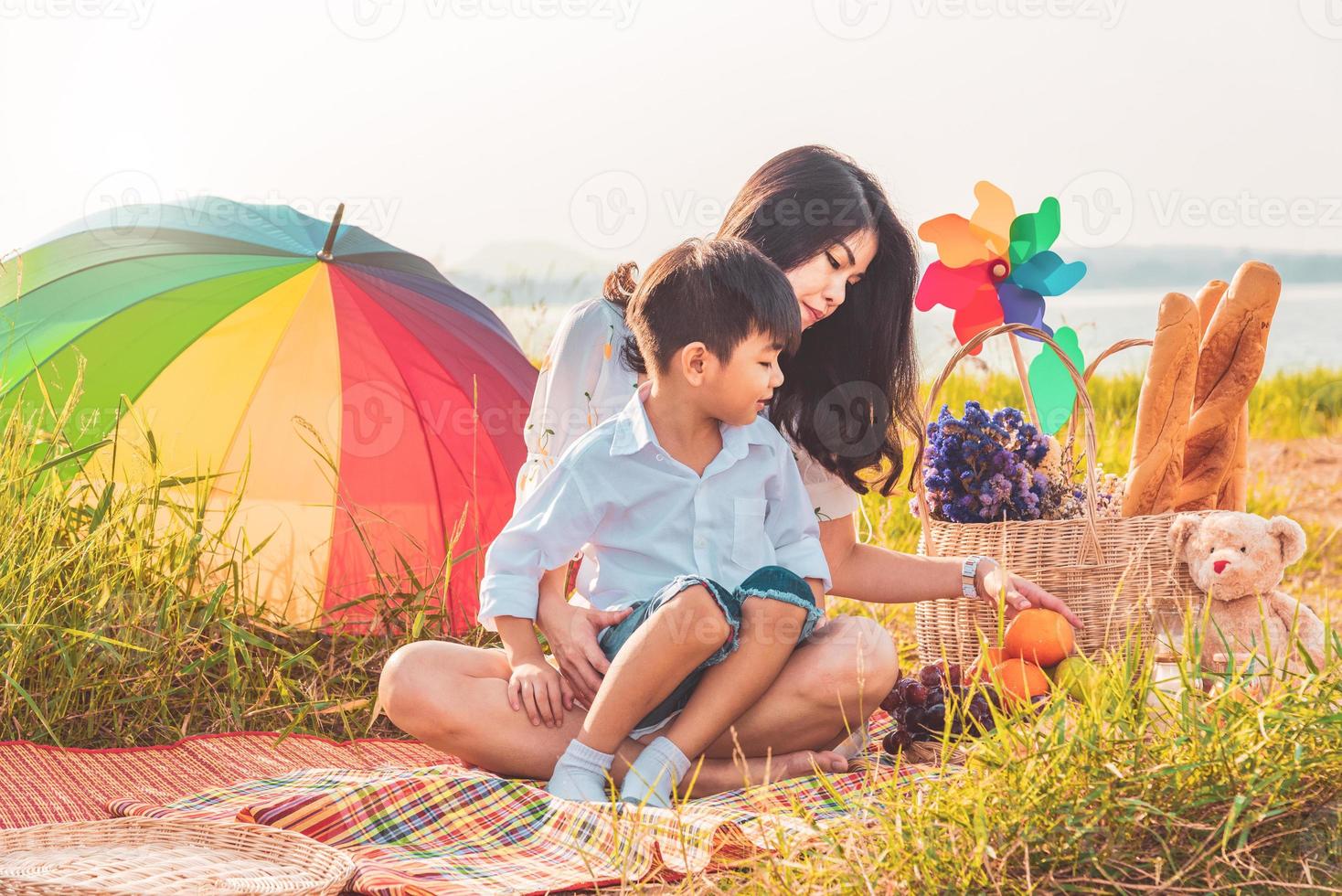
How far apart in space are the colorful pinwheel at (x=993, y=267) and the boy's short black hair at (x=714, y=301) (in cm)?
100

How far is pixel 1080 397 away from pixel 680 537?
115 centimetres

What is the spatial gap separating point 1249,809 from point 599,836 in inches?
36.8

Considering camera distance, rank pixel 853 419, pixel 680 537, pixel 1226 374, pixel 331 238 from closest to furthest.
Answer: pixel 680 537, pixel 853 419, pixel 1226 374, pixel 331 238

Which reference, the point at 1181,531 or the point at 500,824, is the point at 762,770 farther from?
the point at 1181,531

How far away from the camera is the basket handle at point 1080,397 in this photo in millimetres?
2938

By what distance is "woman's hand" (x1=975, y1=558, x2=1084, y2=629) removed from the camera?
9.09ft

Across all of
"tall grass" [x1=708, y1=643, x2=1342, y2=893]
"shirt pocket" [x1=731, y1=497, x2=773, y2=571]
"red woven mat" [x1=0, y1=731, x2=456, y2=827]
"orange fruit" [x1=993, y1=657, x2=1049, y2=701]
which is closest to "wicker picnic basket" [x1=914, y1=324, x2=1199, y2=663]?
"orange fruit" [x1=993, y1=657, x2=1049, y2=701]

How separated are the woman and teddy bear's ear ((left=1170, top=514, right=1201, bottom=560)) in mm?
470

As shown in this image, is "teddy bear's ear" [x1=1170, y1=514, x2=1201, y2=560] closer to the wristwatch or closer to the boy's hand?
the wristwatch

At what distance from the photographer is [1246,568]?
2965 mm

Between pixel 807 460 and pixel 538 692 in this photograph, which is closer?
pixel 538 692

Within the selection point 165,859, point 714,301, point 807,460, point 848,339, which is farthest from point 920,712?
point 165,859

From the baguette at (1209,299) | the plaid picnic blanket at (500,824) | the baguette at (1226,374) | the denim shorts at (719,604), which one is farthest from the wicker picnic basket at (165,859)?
the baguette at (1209,299)

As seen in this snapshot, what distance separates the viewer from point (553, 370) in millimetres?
2842
